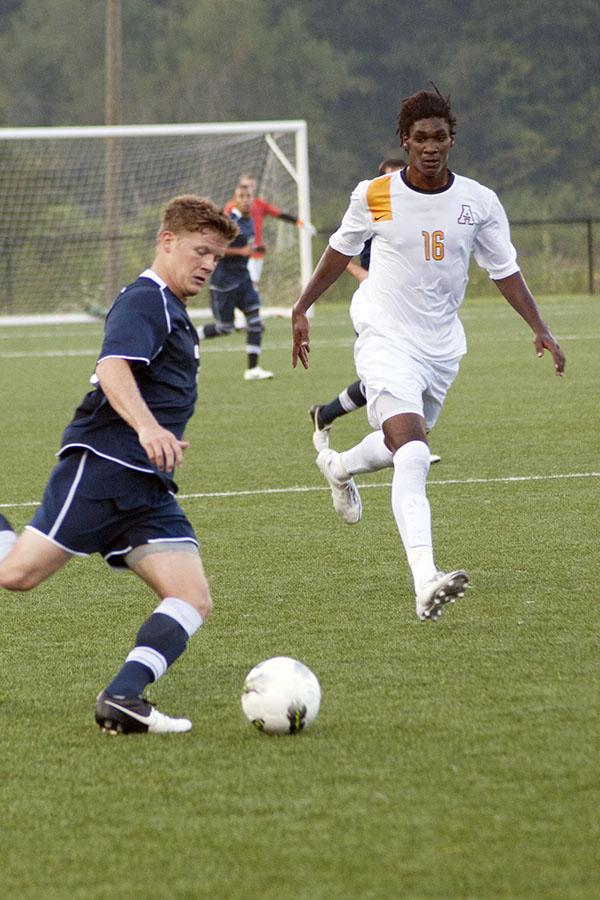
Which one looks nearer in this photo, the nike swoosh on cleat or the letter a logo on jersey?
the nike swoosh on cleat

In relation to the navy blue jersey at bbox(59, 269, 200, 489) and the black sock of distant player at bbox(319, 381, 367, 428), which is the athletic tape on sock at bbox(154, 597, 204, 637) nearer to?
the navy blue jersey at bbox(59, 269, 200, 489)

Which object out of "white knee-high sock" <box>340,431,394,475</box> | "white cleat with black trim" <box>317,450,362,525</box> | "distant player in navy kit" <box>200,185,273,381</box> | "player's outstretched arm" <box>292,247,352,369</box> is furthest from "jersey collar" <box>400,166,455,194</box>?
"distant player in navy kit" <box>200,185,273,381</box>

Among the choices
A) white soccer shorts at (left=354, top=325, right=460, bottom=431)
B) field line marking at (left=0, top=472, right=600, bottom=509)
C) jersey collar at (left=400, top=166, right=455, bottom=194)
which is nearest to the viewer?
white soccer shorts at (left=354, top=325, right=460, bottom=431)

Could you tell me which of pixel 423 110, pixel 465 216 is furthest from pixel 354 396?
pixel 423 110

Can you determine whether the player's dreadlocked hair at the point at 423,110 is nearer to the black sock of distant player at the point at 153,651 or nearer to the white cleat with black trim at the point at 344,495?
the white cleat with black trim at the point at 344,495

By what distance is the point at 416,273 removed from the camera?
6348 mm

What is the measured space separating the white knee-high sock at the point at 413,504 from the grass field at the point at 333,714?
0.26m

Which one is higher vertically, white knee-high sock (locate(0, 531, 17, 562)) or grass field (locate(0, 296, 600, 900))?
white knee-high sock (locate(0, 531, 17, 562))

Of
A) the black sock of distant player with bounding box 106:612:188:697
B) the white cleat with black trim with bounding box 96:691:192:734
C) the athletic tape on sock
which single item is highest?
the athletic tape on sock

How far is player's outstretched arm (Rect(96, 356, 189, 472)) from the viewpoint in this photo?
13.6ft

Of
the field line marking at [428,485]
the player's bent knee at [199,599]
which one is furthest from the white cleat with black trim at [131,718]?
the field line marking at [428,485]

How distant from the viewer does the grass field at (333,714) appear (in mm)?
3350

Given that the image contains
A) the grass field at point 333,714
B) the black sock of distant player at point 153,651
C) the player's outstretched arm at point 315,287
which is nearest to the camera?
the grass field at point 333,714

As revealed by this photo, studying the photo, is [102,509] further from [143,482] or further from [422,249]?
[422,249]
